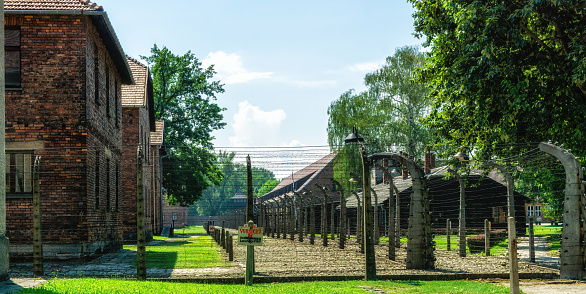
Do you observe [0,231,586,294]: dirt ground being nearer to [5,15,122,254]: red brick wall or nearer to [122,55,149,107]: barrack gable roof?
[5,15,122,254]: red brick wall

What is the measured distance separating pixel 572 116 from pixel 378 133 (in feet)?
102

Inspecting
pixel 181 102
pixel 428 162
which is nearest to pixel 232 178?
pixel 428 162

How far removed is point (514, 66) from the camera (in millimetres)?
19844

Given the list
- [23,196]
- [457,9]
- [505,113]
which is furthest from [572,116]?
[23,196]

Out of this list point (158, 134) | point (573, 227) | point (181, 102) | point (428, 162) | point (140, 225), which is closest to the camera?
point (140, 225)

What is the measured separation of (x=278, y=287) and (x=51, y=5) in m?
11.6

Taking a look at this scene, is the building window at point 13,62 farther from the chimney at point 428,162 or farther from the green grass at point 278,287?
the chimney at point 428,162

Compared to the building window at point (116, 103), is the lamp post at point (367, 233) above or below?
below

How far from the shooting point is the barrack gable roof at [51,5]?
63.0ft

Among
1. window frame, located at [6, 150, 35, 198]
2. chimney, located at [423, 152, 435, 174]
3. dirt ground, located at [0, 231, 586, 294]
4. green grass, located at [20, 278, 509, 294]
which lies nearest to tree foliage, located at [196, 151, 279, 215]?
dirt ground, located at [0, 231, 586, 294]

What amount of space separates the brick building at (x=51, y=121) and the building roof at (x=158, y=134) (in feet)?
95.2

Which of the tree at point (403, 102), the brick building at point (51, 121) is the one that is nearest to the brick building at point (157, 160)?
the tree at point (403, 102)

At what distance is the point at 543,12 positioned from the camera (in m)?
20.1

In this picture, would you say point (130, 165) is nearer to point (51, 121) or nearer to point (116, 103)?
point (116, 103)
